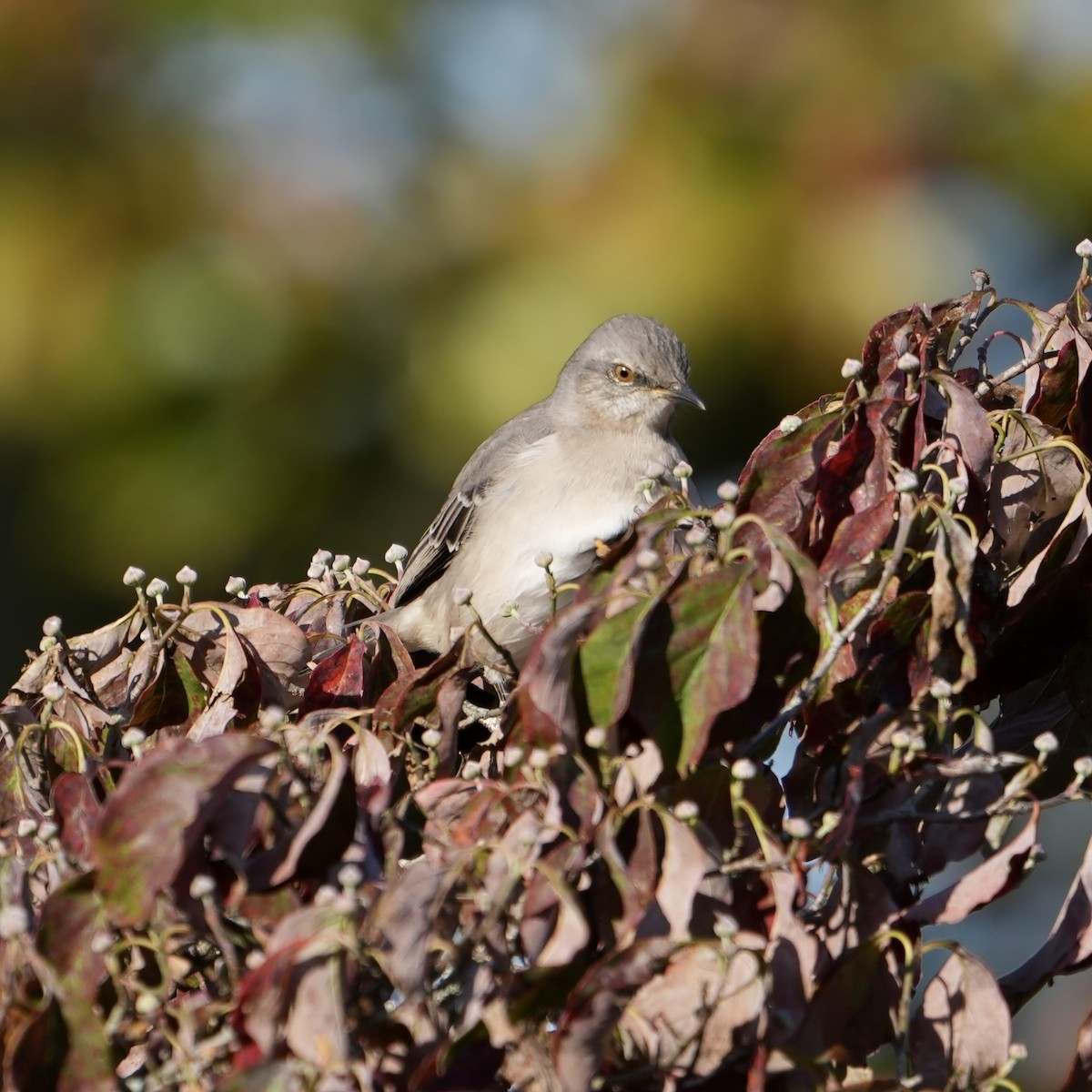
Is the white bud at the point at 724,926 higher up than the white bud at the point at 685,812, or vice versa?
the white bud at the point at 685,812

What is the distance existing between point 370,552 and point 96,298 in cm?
159

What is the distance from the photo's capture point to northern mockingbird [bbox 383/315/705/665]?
466 centimetres

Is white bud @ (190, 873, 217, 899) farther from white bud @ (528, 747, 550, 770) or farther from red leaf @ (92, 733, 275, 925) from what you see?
white bud @ (528, 747, 550, 770)

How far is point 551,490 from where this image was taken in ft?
15.9

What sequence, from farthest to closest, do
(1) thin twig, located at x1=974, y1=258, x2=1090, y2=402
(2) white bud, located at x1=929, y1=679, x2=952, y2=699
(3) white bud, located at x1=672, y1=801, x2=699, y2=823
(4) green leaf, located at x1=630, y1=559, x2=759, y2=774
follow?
(1) thin twig, located at x1=974, y1=258, x2=1090, y2=402
(2) white bud, located at x1=929, y1=679, x2=952, y2=699
(4) green leaf, located at x1=630, y1=559, x2=759, y2=774
(3) white bud, located at x1=672, y1=801, x2=699, y2=823

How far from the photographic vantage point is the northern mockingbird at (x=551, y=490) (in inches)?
183

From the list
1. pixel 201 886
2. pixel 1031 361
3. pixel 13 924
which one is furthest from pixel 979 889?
pixel 13 924

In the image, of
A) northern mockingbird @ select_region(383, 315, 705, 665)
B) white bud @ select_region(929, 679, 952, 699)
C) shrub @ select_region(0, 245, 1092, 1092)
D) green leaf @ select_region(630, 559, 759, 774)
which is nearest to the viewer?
shrub @ select_region(0, 245, 1092, 1092)

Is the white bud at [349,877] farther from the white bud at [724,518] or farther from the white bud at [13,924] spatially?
the white bud at [724,518]

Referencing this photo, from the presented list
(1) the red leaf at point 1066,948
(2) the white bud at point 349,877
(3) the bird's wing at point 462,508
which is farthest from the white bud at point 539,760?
(3) the bird's wing at point 462,508

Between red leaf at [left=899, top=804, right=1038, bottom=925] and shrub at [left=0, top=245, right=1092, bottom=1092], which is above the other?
shrub at [left=0, top=245, right=1092, bottom=1092]

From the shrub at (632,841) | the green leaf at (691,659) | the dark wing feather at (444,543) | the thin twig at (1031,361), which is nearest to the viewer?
the shrub at (632,841)

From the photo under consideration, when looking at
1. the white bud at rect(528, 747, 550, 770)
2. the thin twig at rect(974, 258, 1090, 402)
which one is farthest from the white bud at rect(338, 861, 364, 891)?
the thin twig at rect(974, 258, 1090, 402)

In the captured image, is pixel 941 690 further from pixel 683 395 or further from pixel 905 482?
pixel 683 395
